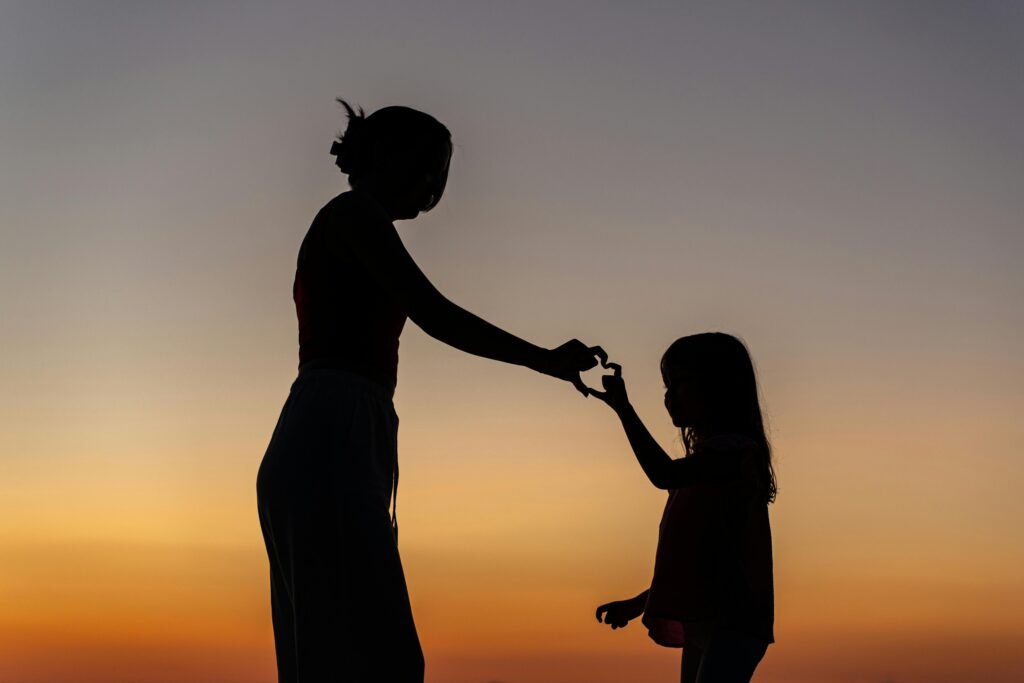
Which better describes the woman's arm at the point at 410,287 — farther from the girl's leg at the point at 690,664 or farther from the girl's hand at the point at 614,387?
the girl's leg at the point at 690,664

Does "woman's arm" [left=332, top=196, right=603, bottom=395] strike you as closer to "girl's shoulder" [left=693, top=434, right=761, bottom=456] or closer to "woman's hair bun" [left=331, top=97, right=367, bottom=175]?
"woman's hair bun" [left=331, top=97, right=367, bottom=175]

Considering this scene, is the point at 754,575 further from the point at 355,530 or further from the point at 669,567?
the point at 355,530

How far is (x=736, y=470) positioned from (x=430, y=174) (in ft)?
5.87

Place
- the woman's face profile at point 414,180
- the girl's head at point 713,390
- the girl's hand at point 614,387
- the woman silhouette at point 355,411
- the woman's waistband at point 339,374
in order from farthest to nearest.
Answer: the girl's head at point 713,390
the girl's hand at point 614,387
the woman's face profile at point 414,180
the woman's waistband at point 339,374
the woman silhouette at point 355,411

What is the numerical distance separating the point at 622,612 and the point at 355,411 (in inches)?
81.7

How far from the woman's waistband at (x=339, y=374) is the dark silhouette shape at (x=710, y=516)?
41.1 inches

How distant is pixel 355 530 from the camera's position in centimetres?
291

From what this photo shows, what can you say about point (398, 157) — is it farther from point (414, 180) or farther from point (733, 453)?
point (733, 453)

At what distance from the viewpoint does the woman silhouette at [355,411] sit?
9.51 ft

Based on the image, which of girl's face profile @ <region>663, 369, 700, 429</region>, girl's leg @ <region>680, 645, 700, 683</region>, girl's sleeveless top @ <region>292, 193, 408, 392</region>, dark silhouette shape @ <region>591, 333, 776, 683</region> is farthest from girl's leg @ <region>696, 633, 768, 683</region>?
girl's sleeveless top @ <region>292, 193, 408, 392</region>

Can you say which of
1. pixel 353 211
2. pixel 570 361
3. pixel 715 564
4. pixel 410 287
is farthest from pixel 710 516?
pixel 353 211

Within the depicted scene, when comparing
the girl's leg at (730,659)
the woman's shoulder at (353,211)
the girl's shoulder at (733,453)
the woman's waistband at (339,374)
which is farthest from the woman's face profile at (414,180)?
the girl's leg at (730,659)

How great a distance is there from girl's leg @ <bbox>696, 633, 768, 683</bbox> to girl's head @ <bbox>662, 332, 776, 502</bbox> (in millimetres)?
628

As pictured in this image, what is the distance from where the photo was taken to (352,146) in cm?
338
